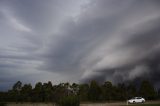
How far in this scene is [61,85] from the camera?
126 m

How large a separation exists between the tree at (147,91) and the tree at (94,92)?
16388 mm

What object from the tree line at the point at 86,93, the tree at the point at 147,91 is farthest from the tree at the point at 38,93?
the tree at the point at 147,91

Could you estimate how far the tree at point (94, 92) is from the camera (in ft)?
347

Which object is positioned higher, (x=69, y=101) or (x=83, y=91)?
(x=83, y=91)

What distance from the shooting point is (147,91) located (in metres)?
110

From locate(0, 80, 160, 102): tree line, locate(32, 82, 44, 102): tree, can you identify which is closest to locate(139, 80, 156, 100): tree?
locate(0, 80, 160, 102): tree line

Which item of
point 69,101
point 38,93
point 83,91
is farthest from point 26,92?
point 69,101

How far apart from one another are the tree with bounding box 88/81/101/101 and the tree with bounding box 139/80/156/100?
1639 centimetres

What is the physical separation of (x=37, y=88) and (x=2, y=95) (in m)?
14.5

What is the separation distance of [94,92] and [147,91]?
1970 cm

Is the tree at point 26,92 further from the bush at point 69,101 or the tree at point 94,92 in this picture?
the bush at point 69,101

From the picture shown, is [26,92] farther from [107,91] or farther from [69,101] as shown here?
[69,101]

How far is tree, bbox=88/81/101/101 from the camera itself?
347ft

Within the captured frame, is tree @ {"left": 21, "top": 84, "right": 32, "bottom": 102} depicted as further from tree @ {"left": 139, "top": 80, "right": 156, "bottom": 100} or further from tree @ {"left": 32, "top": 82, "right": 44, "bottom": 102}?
tree @ {"left": 139, "top": 80, "right": 156, "bottom": 100}
